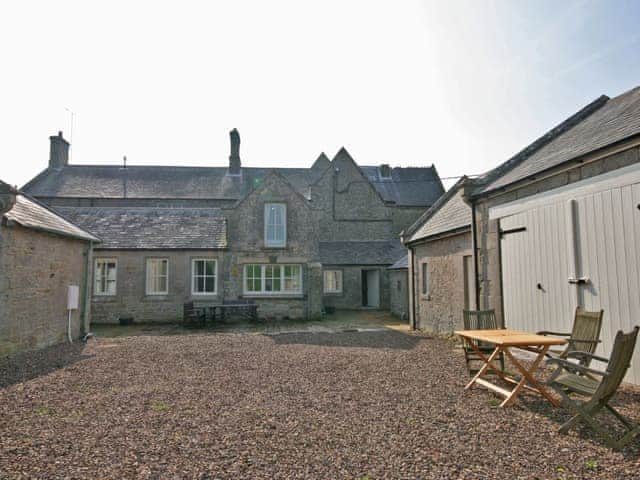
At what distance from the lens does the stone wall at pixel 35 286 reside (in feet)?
29.2

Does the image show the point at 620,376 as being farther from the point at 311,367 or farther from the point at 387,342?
the point at 387,342

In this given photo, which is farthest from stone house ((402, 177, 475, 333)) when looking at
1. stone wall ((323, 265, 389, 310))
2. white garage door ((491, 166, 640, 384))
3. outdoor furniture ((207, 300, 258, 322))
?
stone wall ((323, 265, 389, 310))

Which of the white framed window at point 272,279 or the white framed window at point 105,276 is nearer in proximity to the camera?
the white framed window at point 105,276

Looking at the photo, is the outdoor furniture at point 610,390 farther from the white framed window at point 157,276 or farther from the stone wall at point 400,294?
the white framed window at point 157,276

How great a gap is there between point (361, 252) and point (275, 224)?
28.5 feet

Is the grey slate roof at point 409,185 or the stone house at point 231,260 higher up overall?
the grey slate roof at point 409,185

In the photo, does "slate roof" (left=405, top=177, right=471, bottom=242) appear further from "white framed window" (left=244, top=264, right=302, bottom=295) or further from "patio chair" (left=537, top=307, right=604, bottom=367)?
"white framed window" (left=244, top=264, right=302, bottom=295)

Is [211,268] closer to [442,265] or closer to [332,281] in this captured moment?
[332,281]

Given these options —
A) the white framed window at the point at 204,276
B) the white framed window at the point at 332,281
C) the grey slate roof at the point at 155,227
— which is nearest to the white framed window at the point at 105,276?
the grey slate roof at the point at 155,227

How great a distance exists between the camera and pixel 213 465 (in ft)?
12.4

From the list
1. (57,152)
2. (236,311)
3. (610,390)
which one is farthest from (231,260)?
(57,152)

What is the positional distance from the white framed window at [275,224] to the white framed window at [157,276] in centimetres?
469

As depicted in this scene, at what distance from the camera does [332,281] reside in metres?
24.6

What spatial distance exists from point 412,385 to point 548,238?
4089 mm
